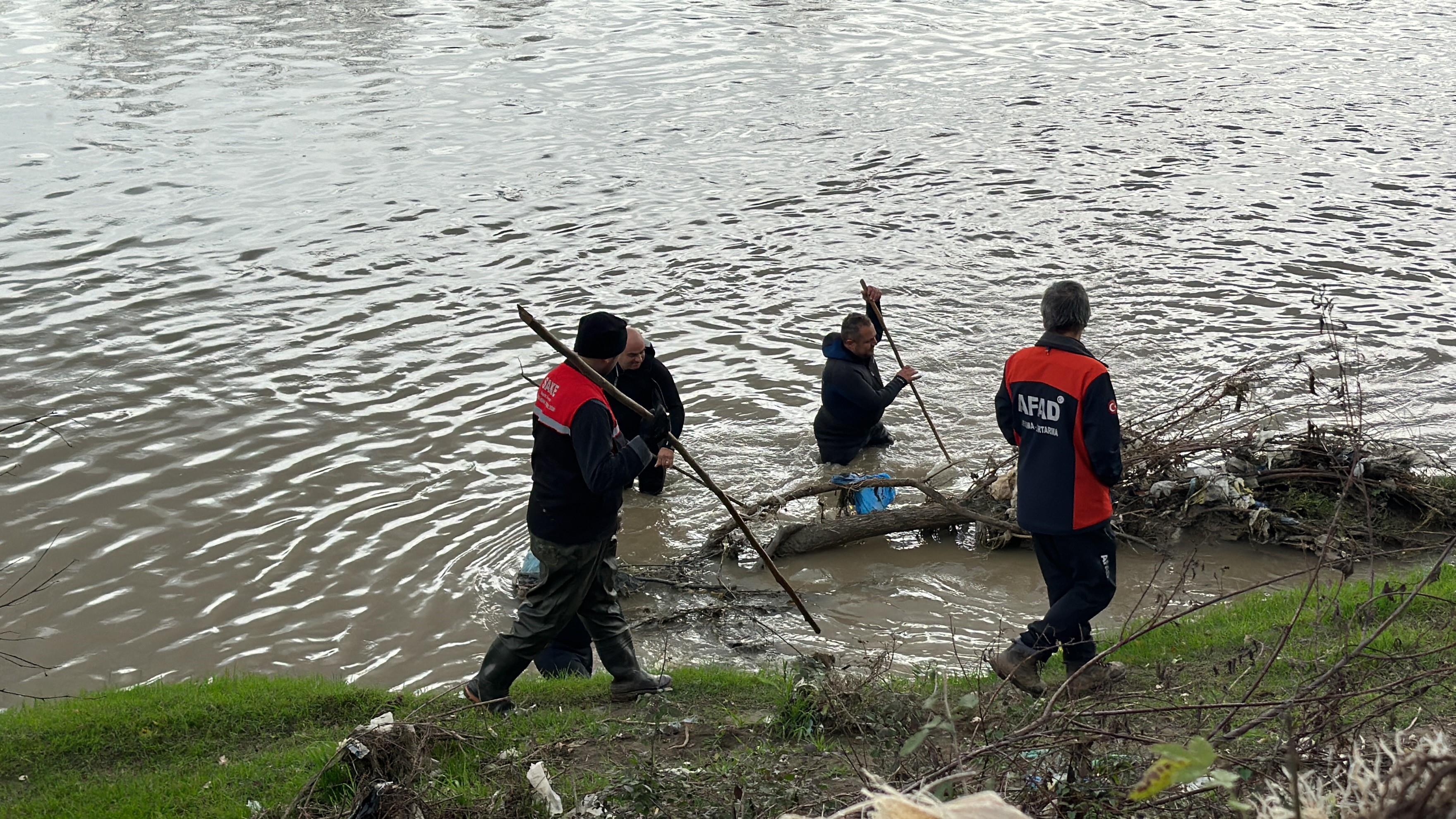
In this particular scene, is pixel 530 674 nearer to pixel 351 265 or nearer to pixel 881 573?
pixel 881 573

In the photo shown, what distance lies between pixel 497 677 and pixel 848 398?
462 cm

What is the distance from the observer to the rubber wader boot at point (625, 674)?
6.43 meters

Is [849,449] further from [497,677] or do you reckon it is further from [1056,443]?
[497,677]

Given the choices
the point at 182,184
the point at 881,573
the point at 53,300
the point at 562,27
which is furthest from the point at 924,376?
the point at 562,27

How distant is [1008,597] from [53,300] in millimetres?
11355

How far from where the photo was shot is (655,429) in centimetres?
603

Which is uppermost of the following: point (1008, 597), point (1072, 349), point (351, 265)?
point (1072, 349)

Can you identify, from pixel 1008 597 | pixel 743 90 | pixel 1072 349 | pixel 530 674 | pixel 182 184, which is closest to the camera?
pixel 1072 349

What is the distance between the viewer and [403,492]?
966 cm

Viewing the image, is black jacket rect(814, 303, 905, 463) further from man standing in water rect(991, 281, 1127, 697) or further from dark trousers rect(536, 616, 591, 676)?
dark trousers rect(536, 616, 591, 676)

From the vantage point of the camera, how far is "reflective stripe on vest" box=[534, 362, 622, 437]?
5.88m

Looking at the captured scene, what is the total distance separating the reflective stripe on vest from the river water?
7.92 ft

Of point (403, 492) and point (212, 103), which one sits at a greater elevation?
point (212, 103)

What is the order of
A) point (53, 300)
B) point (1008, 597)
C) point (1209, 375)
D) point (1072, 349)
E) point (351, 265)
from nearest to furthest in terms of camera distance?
1. point (1072, 349)
2. point (1008, 597)
3. point (1209, 375)
4. point (53, 300)
5. point (351, 265)
